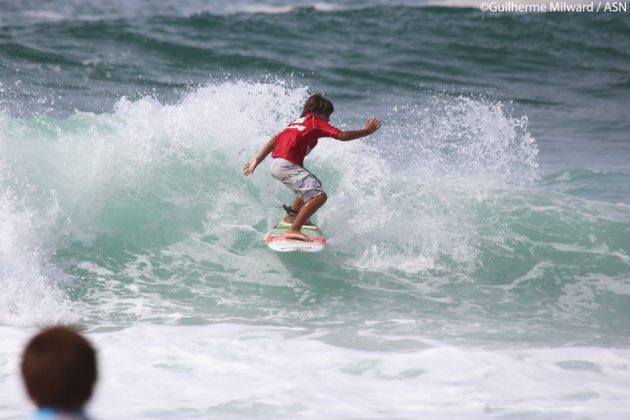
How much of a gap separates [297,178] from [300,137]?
1.27 ft

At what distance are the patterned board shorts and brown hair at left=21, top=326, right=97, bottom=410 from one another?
20.3 ft

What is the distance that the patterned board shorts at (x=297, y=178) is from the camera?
322 inches

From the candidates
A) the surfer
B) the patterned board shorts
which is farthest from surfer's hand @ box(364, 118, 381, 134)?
the patterned board shorts

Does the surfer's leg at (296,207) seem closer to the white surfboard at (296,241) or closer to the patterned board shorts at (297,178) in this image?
the white surfboard at (296,241)

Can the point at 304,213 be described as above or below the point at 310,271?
above

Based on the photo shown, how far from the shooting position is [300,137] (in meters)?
8.19

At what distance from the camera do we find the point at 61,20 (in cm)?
3269

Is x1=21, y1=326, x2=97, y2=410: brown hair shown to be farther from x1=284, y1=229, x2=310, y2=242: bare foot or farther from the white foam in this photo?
x1=284, y1=229, x2=310, y2=242: bare foot

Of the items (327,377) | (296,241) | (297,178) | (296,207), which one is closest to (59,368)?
(327,377)

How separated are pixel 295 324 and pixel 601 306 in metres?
3.03

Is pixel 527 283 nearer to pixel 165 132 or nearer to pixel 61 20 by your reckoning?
pixel 165 132

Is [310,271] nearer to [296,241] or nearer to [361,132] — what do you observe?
[296,241]

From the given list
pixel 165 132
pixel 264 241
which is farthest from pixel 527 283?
pixel 165 132

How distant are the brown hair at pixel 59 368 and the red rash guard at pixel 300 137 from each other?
6.17m
